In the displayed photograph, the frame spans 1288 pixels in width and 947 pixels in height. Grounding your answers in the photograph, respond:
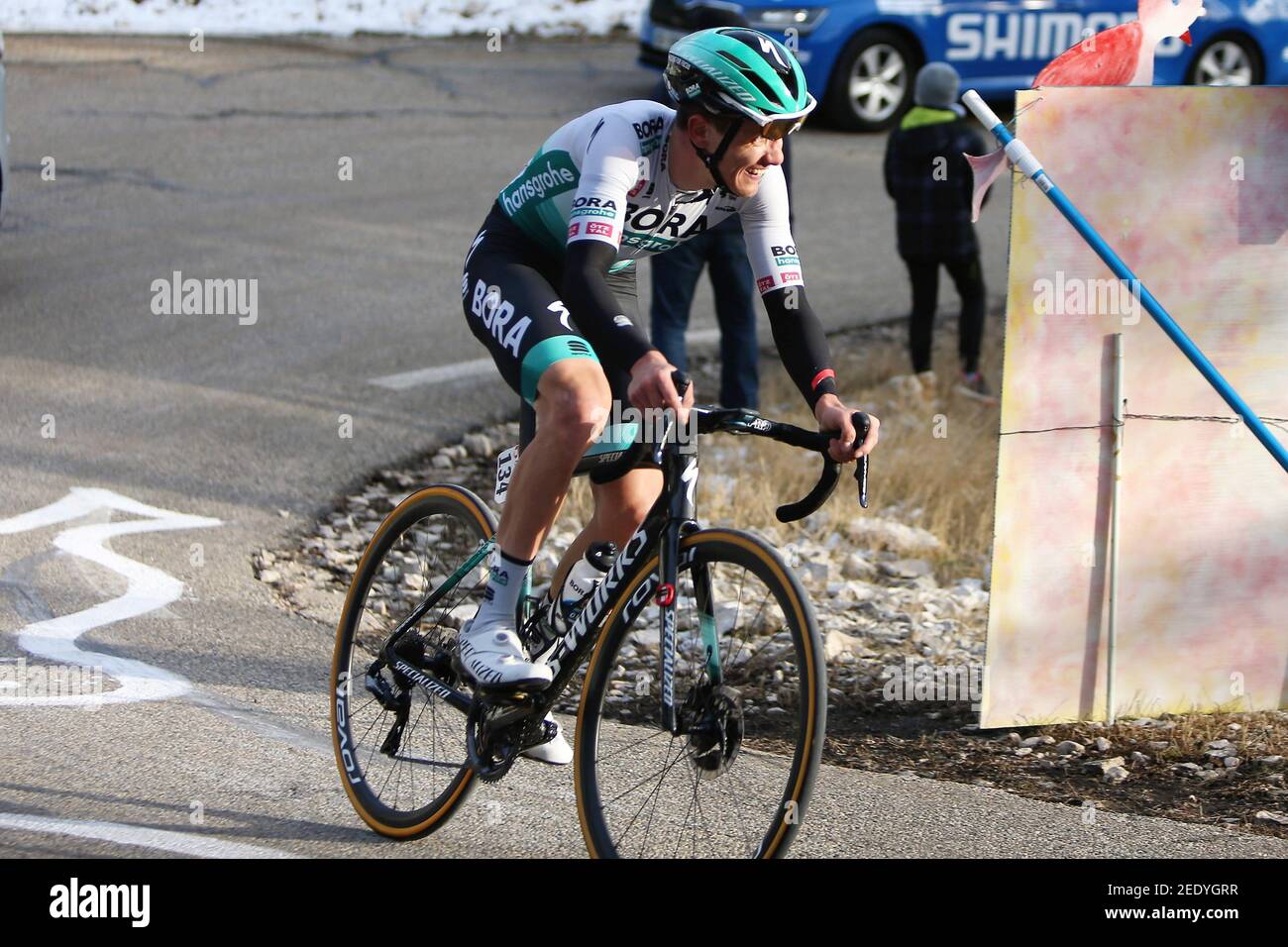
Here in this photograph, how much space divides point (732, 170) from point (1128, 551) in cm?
209

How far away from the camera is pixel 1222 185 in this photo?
5.03 metres

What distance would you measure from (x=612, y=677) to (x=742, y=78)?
1.46 meters

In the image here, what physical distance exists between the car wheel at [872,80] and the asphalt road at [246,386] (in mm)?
340

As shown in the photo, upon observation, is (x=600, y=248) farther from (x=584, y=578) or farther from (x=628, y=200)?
(x=584, y=578)

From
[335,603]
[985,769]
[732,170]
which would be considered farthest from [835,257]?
[732,170]

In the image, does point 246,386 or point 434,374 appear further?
point 434,374

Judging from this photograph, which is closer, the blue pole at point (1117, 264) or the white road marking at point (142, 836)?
the white road marking at point (142, 836)

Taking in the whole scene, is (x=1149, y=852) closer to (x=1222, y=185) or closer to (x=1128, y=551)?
(x=1128, y=551)

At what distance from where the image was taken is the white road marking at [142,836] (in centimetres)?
407

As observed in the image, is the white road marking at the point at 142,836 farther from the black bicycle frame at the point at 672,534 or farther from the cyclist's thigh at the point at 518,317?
the cyclist's thigh at the point at 518,317

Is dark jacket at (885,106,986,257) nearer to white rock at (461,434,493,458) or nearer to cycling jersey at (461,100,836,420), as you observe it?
white rock at (461,434,493,458)

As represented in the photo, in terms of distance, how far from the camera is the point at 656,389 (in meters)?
3.33

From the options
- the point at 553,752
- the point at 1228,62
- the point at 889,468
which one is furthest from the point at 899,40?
the point at 553,752

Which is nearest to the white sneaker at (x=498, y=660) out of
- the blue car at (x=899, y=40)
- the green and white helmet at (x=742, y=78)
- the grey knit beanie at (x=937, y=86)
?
the green and white helmet at (x=742, y=78)
